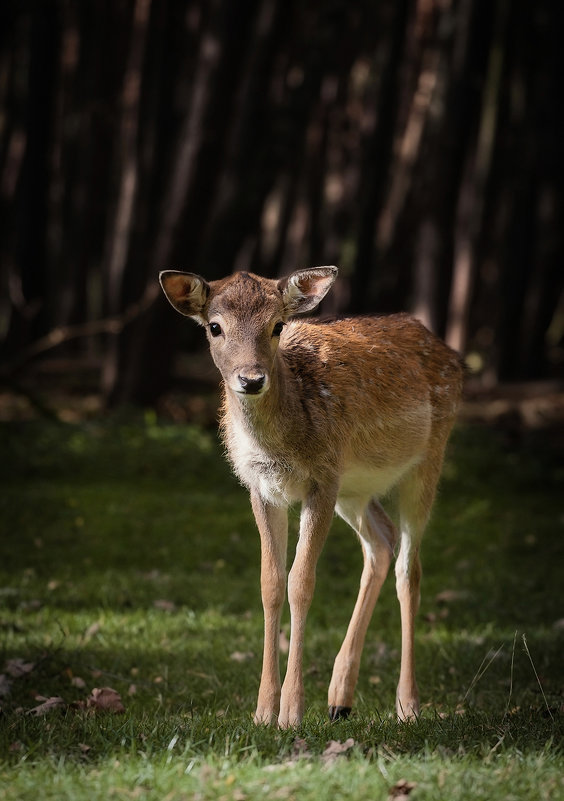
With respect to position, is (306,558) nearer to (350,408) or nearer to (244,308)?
(350,408)

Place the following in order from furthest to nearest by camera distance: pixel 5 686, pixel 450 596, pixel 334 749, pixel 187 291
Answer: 1. pixel 450 596
2. pixel 5 686
3. pixel 187 291
4. pixel 334 749

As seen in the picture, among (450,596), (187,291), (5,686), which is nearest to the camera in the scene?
(187,291)

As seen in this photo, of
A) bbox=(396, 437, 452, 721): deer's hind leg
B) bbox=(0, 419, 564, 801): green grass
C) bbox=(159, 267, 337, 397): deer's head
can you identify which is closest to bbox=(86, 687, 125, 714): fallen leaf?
bbox=(0, 419, 564, 801): green grass

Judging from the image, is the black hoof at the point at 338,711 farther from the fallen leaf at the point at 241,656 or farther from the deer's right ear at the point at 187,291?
the deer's right ear at the point at 187,291

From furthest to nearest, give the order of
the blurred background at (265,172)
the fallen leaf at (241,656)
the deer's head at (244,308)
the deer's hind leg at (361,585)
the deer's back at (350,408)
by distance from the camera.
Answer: the blurred background at (265,172) < the fallen leaf at (241,656) < the deer's hind leg at (361,585) < the deer's back at (350,408) < the deer's head at (244,308)

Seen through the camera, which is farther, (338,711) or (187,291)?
(338,711)

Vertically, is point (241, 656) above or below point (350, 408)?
below

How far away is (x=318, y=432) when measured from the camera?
6301 mm

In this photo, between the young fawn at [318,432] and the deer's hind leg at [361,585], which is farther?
the deer's hind leg at [361,585]

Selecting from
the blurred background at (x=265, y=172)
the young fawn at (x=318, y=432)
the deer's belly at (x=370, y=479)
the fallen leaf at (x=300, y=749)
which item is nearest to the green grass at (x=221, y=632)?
the fallen leaf at (x=300, y=749)

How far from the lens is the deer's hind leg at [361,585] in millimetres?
6520

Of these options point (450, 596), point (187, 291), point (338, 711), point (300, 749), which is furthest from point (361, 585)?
point (450, 596)

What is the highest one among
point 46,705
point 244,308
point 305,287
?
point 305,287

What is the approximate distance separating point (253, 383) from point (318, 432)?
0.76 metres
